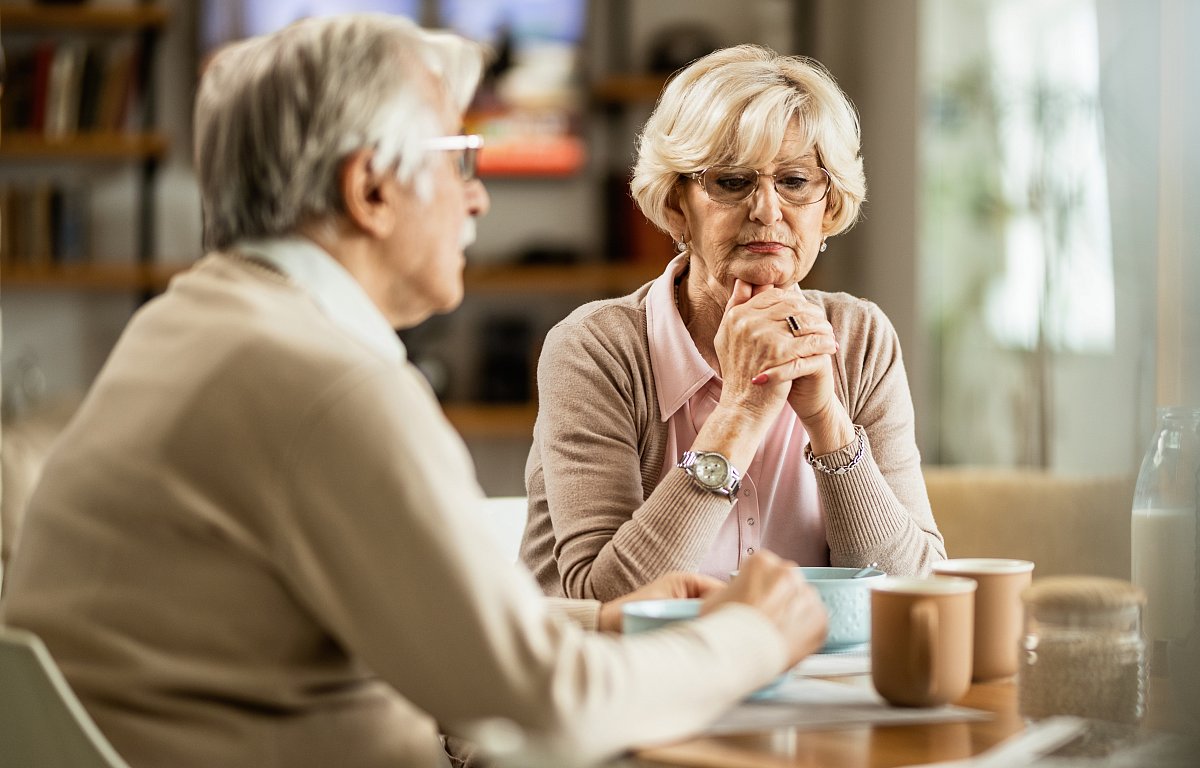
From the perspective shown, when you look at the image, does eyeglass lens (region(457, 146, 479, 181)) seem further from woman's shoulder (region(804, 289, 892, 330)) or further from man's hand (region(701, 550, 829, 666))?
woman's shoulder (region(804, 289, 892, 330))

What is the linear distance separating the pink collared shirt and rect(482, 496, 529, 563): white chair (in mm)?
298

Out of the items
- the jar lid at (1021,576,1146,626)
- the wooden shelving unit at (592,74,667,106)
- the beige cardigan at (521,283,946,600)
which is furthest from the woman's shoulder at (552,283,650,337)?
the wooden shelving unit at (592,74,667,106)

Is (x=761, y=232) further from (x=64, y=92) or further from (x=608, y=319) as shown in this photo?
(x=64, y=92)

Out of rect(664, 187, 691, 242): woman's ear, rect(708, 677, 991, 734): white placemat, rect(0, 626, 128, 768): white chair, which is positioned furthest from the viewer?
rect(664, 187, 691, 242): woman's ear

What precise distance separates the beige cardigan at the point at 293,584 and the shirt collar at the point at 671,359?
0.63 m

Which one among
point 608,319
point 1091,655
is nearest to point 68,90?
point 608,319

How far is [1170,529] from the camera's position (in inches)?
45.8

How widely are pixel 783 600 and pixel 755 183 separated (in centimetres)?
73

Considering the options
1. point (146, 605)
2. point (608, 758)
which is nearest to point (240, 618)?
point (146, 605)

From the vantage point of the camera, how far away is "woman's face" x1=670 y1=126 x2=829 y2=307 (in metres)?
1.66

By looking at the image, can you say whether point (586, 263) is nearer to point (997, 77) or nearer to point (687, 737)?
point (997, 77)

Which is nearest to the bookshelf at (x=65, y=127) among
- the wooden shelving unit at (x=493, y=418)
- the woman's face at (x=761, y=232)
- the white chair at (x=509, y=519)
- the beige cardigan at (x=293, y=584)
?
the wooden shelving unit at (x=493, y=418)

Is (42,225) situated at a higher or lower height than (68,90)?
lower

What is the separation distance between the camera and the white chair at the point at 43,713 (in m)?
0.89
